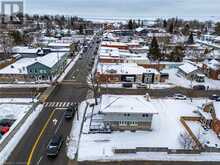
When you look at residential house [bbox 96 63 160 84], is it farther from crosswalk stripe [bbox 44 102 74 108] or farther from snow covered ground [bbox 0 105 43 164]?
snow covered ground [bbox 0 105 43 164]

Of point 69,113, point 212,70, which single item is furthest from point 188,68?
point 69,113

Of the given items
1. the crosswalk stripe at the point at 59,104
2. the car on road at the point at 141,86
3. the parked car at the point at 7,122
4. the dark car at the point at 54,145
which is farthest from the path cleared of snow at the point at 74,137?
the car on road at the point at 141,86

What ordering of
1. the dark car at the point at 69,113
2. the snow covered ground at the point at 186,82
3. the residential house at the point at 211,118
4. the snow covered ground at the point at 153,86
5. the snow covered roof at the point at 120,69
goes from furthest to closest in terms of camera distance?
the snow covered roof at the point at 120,69
the snow covered ground at the point at 186,82
the snow covered ground at the point at 153,86
the dark car at the point at 69,113
the residential house at the point at 211,118

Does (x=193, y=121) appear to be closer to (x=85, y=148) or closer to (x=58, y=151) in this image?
(x=85, y=148)

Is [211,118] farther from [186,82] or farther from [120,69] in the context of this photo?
[120,69]

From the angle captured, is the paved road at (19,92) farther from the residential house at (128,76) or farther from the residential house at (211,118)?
the residential house at (211,118)
